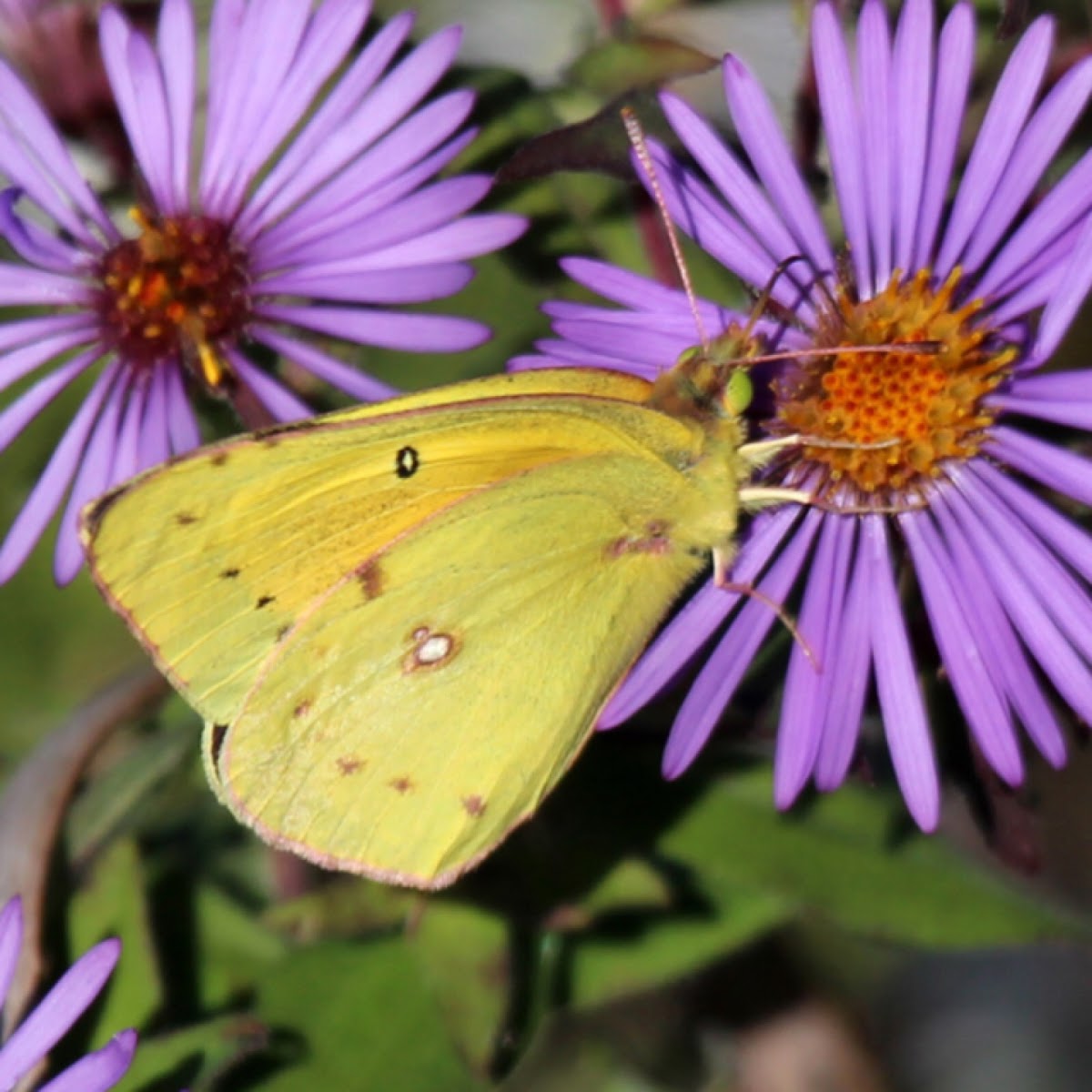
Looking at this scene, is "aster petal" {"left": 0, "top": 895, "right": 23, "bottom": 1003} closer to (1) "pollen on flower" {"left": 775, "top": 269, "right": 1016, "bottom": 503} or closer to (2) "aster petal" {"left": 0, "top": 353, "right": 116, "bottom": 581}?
(2) "aster petal" {"left": 0, "top": 353, "right": 116, "bottom": 581}

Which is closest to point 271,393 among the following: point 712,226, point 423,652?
point 423,652

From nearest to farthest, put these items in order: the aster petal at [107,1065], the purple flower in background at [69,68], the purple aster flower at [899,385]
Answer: the aster petal at [107,1065] < the purple aster flower at [899,385] < the purple flower in background at [69,68]

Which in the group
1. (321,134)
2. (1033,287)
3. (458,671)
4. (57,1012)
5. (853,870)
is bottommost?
(853,870)

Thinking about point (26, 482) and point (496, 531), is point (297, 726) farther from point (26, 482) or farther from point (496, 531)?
point (26, 482)

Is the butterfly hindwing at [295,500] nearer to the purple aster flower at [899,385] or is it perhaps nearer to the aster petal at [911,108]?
the purple aster flower at [899,385]

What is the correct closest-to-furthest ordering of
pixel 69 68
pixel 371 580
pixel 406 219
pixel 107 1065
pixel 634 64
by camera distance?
pixel 107 1065 < pixel 371 580 < pixel 406 219 < pixel 634 64 < pixel 69 68

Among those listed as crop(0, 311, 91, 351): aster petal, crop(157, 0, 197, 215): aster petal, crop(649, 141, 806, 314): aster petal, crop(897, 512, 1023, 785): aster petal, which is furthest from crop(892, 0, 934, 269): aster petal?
crop(0, 311, 91, 351): aster petal

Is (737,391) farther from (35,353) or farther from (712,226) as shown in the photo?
(35,353)

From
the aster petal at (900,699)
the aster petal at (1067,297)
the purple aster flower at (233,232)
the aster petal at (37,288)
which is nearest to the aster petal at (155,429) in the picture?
the purple aster flower at (233,232)
